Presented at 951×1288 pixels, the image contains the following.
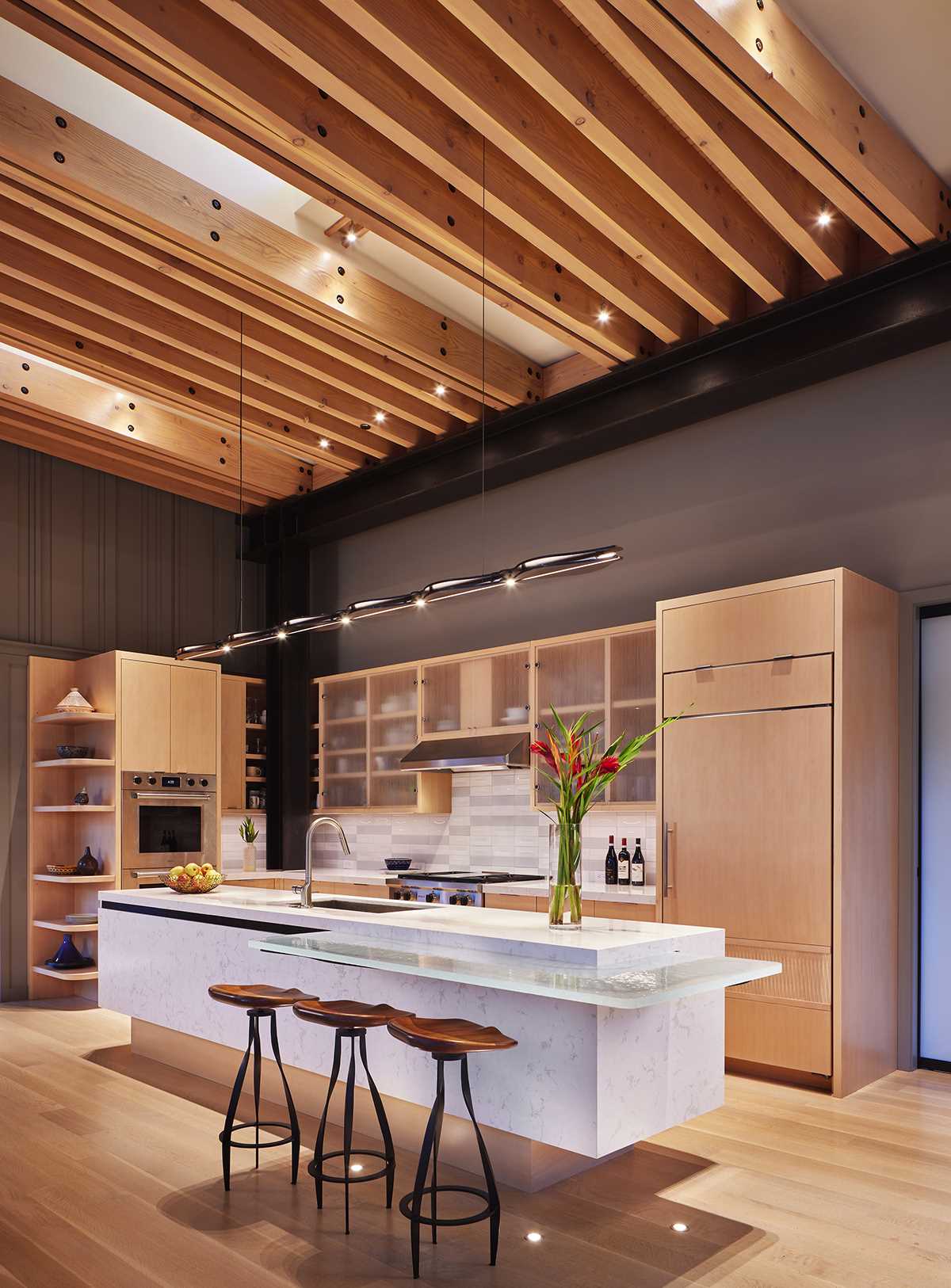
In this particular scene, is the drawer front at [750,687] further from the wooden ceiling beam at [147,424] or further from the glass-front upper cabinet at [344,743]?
the wooden ceiling beam at [147,424]

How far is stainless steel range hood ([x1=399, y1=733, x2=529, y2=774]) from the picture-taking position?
627cm

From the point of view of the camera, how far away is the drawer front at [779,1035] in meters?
4.48

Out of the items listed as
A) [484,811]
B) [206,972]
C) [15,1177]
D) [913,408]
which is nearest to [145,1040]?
[206,972]

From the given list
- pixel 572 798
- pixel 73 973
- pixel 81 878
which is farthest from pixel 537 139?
pixel 73 973

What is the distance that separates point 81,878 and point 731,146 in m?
5.72

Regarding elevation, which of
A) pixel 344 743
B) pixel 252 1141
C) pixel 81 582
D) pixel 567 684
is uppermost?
pixel 81 582

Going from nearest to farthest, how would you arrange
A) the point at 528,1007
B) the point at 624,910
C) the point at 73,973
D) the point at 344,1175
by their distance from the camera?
the point at 528,1007 < the point at 344,1175 < the point at 624,910 < the point at 73,973

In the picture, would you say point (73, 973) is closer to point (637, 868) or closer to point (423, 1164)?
point (637, 868)

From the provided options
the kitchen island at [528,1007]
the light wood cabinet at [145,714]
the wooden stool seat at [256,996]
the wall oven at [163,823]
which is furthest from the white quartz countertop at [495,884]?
the wooden stool seat at [256,996]

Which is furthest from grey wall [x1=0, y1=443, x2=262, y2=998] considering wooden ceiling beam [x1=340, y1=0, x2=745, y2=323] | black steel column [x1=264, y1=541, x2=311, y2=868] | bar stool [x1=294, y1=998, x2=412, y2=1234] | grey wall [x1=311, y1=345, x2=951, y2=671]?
wooden ceiling beam [x1=340, y1=0, x2=745, y2=323]

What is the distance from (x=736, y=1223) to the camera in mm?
3123

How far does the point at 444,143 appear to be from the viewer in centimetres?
398

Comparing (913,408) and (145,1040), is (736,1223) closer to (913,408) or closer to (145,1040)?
(145,1040)

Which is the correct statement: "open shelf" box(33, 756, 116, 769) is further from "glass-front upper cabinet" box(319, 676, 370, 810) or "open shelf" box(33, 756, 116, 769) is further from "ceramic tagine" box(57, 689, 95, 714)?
"glass-front upper cabinet" box(319, 676, 370, 810)
